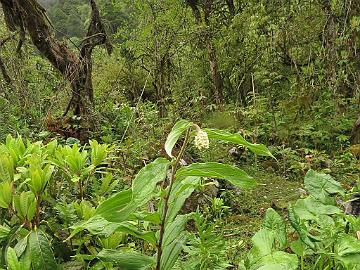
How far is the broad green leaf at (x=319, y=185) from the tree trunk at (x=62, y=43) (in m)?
5.52

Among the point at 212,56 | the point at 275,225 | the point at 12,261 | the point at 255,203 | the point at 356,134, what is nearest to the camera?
the point at 12,261

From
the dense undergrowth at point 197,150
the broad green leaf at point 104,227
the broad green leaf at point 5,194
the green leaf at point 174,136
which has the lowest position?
the dense undergrowth at point 197,150

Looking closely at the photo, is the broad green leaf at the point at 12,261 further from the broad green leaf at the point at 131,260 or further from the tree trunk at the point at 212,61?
the tree trunk at the point at 212,61

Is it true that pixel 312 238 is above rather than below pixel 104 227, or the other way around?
below

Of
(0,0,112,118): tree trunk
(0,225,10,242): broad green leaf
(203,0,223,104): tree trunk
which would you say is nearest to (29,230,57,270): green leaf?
(0,225,10,242): broad green leaf

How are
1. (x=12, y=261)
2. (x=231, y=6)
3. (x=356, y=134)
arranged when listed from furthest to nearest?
(x=231, y=6), (x=356, y=134), (x=12, y=261)

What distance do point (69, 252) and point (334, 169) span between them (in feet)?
17.5

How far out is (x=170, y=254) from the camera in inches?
49.0

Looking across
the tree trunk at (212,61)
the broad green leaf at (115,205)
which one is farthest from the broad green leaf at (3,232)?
the tree trunk at (212,61)

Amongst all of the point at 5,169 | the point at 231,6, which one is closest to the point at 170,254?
the point at 5,169

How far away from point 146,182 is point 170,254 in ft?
1.08

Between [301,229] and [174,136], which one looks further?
[301,229]

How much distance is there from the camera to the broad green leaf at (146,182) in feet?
3.24

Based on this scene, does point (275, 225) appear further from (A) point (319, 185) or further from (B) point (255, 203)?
(B) point (255, 203)
